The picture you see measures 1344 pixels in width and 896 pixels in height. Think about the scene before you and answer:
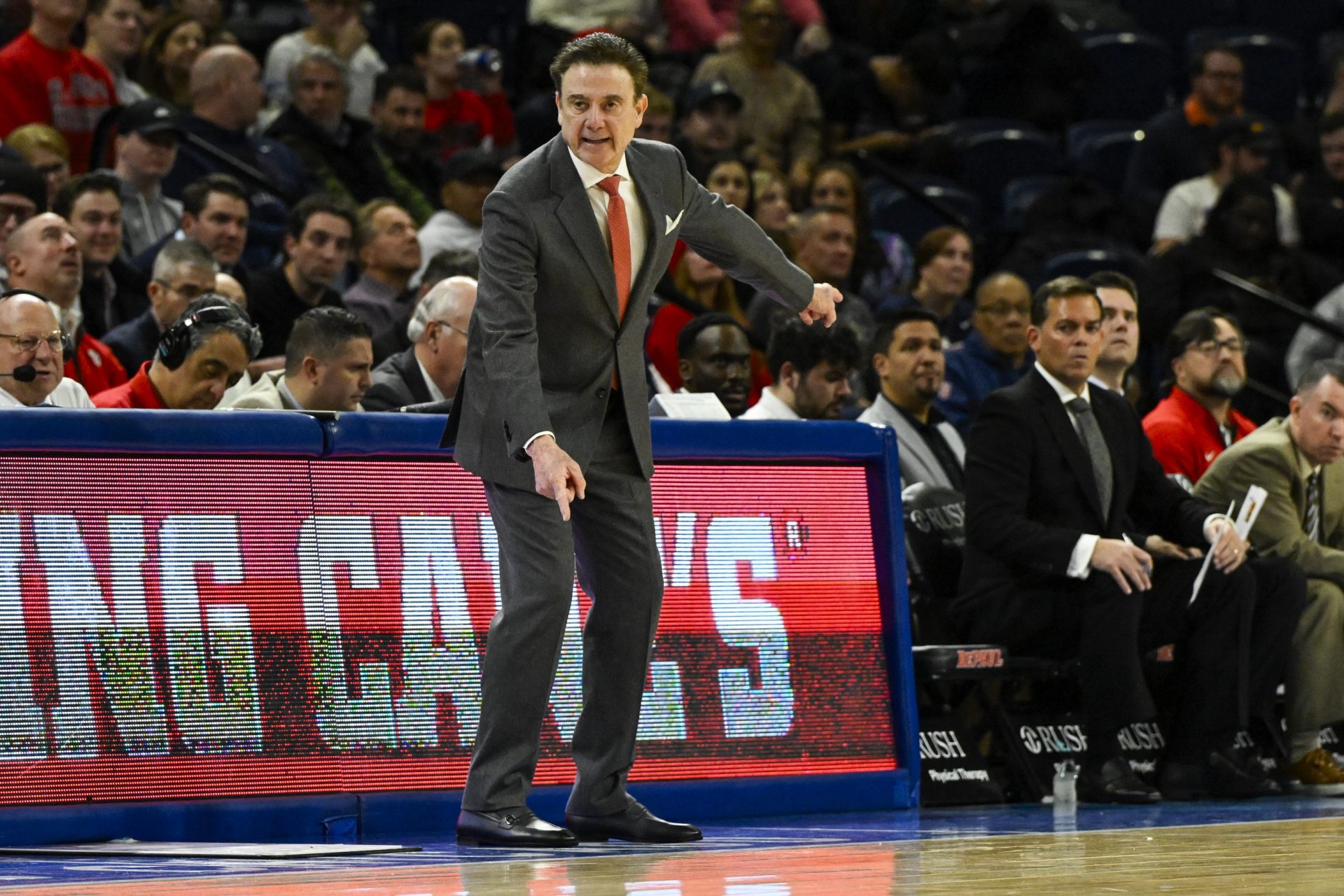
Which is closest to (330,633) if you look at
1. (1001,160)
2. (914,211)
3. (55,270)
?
(55,270)

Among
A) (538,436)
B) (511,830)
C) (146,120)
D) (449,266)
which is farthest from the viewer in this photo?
(146,120)

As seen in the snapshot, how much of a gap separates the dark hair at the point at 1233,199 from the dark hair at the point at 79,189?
19.8 feet

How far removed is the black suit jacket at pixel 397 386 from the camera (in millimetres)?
6926

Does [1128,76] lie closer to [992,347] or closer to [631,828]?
[992,347]

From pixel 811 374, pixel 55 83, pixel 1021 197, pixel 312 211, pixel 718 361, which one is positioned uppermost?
pixel 55 83

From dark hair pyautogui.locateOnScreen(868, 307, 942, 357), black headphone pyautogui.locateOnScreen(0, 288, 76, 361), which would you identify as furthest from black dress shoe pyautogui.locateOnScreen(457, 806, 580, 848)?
dark hair pyautogui.locateOnScreen(868, 307, 942, 357)

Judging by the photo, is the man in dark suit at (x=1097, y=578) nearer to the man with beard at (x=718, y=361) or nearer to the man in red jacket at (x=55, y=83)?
the man with beard at (x=718, y=361)

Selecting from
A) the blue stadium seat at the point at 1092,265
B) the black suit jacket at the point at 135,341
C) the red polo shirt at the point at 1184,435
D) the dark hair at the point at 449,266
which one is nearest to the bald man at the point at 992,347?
the red polo shirt at the point at 1184,435

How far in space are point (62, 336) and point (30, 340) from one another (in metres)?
0.27

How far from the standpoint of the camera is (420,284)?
8703 mm

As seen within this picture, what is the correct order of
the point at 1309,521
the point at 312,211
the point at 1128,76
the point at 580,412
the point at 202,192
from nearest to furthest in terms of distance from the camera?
the point at 580,412, the point at 1309,521, the point at 202,192, the point at 312,211, the point at 1128,76

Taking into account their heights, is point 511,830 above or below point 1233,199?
below

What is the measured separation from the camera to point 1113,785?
21.4 feet

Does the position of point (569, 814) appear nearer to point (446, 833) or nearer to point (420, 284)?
point (446, 833)
